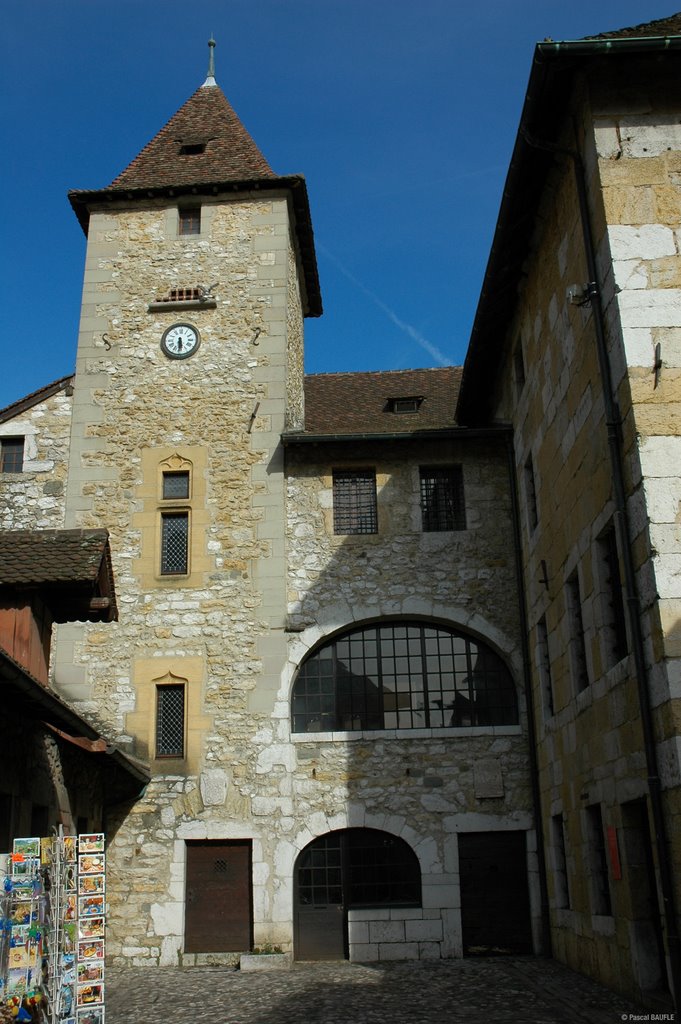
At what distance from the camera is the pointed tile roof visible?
16703 millimetres

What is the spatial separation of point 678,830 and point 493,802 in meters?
6.15

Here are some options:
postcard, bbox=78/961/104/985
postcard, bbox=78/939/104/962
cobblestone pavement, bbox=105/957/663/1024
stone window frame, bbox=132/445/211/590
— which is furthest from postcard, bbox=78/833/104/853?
stone window frame, bbox=132/445/211/590

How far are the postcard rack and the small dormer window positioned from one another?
10129mm

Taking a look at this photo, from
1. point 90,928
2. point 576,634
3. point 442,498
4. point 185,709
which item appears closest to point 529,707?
point 576,634

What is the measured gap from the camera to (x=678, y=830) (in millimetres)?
7180

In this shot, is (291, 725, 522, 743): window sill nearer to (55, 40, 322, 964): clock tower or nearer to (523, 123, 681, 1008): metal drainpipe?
(55, 40, 322, 964): clock tower

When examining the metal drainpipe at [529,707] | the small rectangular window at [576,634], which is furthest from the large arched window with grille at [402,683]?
the small rectangular window at [576,634]

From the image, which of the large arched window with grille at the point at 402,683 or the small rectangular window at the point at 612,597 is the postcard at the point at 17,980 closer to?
the small rectangular window at the point at 612,597

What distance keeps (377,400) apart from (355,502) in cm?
297

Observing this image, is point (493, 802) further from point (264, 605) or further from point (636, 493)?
point (636, 493)

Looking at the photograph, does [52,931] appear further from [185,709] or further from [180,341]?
[180,341]

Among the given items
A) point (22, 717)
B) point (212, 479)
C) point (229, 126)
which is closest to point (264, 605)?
point (212, 479)

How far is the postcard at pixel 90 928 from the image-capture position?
287 inches

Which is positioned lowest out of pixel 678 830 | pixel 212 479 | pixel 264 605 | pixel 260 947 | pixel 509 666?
pixel 260 947
